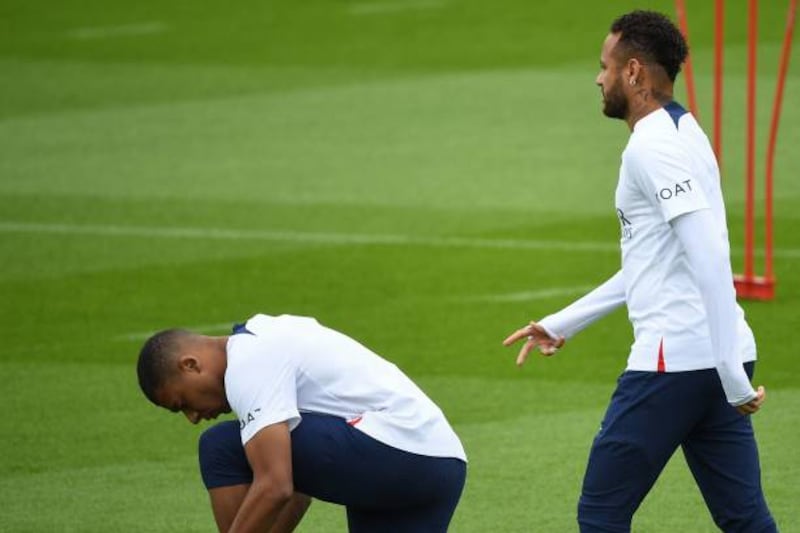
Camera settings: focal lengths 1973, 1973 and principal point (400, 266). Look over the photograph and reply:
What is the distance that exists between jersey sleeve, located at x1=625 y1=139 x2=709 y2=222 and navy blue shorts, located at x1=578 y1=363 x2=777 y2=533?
23.0 inches

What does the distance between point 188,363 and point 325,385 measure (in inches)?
18.5

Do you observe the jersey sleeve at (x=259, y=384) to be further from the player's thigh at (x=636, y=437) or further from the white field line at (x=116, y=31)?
the white field line at (x=116, y=31)

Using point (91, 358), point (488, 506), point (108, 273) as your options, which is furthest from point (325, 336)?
point (108, 273)

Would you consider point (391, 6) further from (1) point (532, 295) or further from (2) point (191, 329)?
(2) point (191, 329)

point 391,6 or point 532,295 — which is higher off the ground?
point 532,295

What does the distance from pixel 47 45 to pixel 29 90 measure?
3.18 metres

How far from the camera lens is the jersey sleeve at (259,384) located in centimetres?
636

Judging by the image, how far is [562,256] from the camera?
48.6ft

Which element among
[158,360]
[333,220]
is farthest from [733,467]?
[333,220]

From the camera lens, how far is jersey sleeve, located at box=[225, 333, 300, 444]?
250 inches

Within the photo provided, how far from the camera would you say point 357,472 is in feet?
21.9

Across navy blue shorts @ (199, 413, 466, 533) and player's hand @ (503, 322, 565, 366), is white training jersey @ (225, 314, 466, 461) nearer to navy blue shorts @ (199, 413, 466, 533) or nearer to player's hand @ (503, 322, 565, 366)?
navy blue shorts @ (199, 413, 466, 533)

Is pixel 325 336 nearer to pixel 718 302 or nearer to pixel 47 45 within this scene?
pixel 718 302

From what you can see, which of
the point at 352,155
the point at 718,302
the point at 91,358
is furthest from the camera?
the point at 352,155
